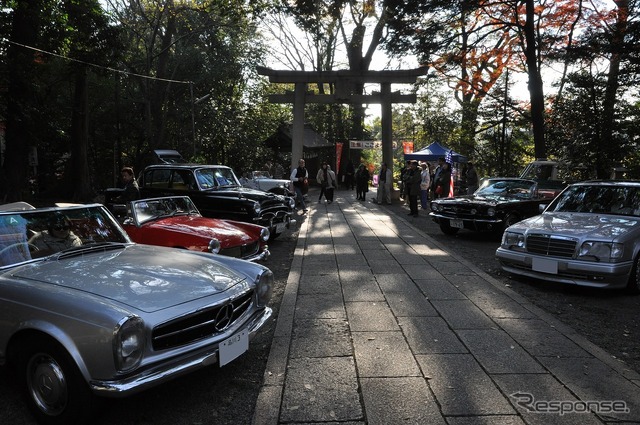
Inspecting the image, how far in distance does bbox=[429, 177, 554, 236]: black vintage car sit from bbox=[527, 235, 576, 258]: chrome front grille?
3.26 m

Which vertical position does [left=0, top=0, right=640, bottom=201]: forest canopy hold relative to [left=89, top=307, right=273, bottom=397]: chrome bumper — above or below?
above

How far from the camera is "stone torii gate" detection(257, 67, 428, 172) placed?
1820 cm

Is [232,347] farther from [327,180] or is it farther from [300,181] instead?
[327,180]

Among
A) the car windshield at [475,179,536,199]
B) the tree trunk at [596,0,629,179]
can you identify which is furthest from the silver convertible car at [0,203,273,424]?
the tree trunk at [596,0,629,179]

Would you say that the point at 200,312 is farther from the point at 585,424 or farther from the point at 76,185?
the point at 76,185

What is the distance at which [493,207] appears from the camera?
9.38 meters

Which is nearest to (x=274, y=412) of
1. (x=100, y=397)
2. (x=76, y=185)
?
(x=100, y=397)

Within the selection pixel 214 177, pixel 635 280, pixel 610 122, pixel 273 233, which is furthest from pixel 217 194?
pixel 610 122

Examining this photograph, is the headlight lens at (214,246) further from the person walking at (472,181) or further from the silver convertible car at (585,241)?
→ the person walking at (472,181)

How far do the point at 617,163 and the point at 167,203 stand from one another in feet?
38.4

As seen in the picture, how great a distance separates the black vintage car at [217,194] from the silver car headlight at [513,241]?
443 centimetres

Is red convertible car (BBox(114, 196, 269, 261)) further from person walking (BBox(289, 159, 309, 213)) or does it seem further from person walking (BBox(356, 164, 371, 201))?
person walking (BBox(356, 164, 371, 201))

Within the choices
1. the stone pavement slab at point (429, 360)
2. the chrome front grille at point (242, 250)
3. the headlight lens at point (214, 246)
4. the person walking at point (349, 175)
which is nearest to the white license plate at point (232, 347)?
the stone pavement slab at point (429, 360)

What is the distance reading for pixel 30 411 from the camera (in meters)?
2.91
